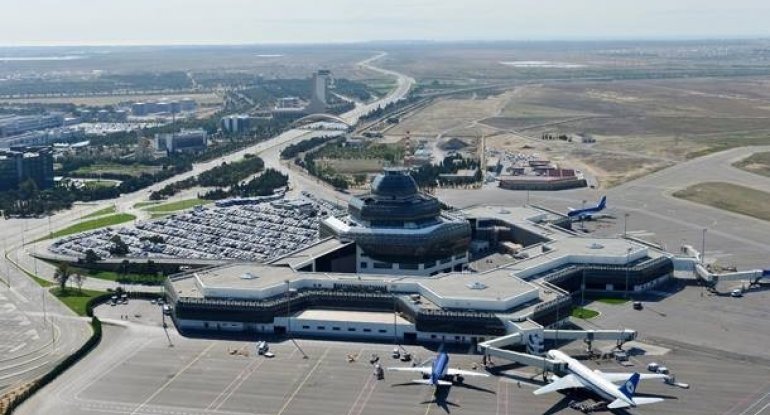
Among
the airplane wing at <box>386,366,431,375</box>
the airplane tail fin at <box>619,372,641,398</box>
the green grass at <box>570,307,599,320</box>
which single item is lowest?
the green grass at <box>570,307,599,320</box>

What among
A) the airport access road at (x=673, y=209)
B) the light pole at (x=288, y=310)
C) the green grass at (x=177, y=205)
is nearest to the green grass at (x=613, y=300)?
the airport access road at (x=673, y=209)

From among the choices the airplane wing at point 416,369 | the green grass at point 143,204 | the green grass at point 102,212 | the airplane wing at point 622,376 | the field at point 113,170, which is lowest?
the green grass at point 102,212

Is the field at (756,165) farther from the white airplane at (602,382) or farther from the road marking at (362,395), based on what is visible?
the road marking at (362,395)

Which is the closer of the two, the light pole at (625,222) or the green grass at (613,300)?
the green grass at (613,300)

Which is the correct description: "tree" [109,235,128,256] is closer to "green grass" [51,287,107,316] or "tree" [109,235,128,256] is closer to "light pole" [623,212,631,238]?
"green grass" [51,287,107,316]

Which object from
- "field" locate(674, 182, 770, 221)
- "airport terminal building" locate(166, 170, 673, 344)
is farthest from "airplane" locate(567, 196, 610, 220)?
"field" locate(674, 182, 770, 221)

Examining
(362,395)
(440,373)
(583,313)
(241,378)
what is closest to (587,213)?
(583,313)
